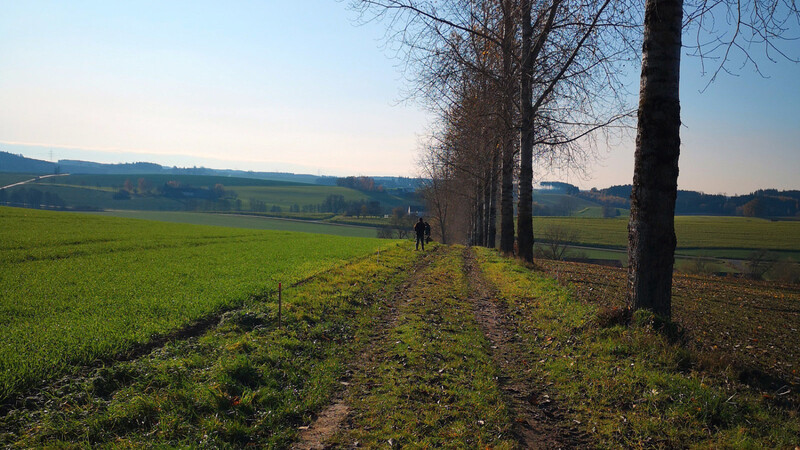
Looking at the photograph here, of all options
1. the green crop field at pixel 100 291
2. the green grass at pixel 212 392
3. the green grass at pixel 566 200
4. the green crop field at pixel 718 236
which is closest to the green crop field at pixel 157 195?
the green grass at pixel 566 200

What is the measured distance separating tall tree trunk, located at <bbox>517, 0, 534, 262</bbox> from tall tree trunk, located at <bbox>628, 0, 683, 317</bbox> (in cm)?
828

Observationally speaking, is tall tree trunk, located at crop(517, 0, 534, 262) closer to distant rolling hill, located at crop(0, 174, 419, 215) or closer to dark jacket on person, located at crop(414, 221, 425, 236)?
dark jacket on person, located at crop(414, 221, 425, 236)

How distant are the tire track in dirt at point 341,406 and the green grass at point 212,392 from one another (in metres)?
0.14

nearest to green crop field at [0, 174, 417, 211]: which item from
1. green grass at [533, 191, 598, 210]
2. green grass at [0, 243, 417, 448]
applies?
green grass at [533, 191, 598, 210]

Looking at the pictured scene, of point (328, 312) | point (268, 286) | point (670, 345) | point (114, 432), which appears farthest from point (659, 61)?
point (268, 286)

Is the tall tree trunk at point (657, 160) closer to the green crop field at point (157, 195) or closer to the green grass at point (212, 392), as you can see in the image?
the green grass at point (212, 392)

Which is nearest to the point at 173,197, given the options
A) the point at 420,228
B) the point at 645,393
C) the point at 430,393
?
the point at 420,228

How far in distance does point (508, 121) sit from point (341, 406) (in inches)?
577

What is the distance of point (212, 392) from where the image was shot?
576cm

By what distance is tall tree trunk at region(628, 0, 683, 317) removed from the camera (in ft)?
22.9

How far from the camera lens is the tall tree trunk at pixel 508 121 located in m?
13.9

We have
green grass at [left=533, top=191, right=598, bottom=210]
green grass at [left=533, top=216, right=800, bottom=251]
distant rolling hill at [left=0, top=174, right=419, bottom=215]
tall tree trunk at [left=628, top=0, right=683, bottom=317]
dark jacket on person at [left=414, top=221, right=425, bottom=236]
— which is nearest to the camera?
tall tree trunk at [left=628, top=0, right=683, bottom=317]

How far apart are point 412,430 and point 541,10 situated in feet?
48.3

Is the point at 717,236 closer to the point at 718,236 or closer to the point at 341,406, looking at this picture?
the point at 718,236
